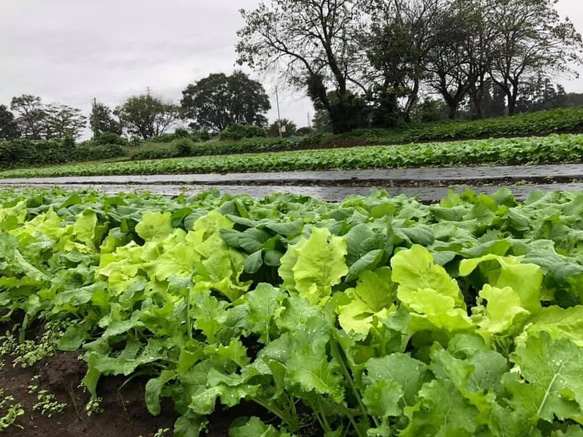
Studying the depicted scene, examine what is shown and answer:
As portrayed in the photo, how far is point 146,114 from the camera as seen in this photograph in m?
55.9

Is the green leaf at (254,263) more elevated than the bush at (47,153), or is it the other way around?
the bush at (47,153)

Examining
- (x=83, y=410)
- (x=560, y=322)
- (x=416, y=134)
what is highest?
(x=416, y=134)

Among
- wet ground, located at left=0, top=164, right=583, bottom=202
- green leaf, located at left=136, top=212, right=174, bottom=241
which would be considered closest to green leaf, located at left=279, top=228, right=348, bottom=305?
green leaf, located at left=136, top=212, right=174, bottom=241

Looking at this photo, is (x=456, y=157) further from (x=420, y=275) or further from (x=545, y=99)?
(x=545, y=99)

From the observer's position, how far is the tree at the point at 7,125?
180 feet

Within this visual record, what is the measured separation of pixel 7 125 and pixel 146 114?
56.9ft

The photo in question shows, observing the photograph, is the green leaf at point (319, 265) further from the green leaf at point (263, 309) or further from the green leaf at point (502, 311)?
the green leaf at point (502, 311)

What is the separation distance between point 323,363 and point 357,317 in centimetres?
31

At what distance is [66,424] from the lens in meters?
1.45

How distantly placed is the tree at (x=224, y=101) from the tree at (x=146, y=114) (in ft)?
11.1

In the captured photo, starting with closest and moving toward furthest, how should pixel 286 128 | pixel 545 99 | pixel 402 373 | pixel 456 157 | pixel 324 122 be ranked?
pixel 402 373 → pixel 456 157 → pixel 324 122 → pixel 545 99 → pixel 286 128

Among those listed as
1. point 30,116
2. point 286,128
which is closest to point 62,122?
point 30,116

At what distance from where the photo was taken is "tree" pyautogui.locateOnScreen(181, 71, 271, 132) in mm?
58812

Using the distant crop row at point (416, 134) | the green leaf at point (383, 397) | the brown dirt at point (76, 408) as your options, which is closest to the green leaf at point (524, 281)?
the green leaf at point (383, 397)
